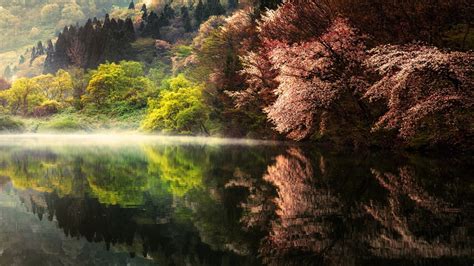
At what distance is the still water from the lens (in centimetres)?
591

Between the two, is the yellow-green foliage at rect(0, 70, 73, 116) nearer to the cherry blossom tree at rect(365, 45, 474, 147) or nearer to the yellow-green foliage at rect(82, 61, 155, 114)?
Result: the yellow-green foliage at rect(82, 61, 155, 114)

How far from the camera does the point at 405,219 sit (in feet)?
25.9

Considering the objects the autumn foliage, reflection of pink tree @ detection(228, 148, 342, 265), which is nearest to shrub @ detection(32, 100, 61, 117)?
the autumn foliage

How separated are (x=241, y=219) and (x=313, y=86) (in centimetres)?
1879

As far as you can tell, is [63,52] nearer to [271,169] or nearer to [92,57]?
[92,57]

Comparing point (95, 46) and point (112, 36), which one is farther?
point (95, 46)

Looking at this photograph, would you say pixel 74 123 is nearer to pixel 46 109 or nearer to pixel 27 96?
pixel 46 109

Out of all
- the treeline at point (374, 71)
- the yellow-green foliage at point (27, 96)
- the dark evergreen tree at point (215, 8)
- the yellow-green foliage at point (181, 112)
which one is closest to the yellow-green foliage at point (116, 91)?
the yellow-green foliage at point (27, 96)

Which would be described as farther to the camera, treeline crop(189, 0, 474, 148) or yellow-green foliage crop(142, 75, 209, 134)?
yellow-green foliage crop(142, 75, 209, 134)

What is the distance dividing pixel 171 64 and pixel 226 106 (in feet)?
188

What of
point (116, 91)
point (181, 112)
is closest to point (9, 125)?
point (116, 91)

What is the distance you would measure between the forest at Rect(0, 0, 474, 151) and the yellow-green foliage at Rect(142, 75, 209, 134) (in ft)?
0.48

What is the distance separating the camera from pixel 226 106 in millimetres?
46375

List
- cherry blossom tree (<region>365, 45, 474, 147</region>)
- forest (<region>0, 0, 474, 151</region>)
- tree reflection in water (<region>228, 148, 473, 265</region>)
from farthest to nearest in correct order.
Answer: forest (<region>0, 0, 474, 151</region>) < cherry blossom tree (<region>365, 45, 474, 147</region>) < tree reflection in water (<region>228, 148, 473, 265</region>)
